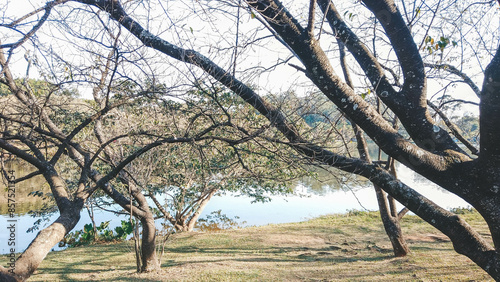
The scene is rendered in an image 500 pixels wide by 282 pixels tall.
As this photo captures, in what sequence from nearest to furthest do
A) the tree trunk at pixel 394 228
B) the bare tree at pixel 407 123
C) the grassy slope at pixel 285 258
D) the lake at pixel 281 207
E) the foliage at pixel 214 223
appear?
the bare tree at pixel 407 123 < the grassy slope at pixel 285 258 < the tree trunk at pixel 394 228 < the foliage at pixel 214 223 < the lake at pixel 281 207

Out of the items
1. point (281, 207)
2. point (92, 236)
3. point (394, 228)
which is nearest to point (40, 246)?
point (394, 228)

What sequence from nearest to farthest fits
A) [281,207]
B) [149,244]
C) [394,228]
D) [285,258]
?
[149,244] < [394,228] < [285,258] < [281,207]

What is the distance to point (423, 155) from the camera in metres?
2.61

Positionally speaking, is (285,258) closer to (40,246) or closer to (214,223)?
(214,223)

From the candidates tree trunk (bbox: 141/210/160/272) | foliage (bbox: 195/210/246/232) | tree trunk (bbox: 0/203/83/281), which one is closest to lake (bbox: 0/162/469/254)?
foliage (bbox: 195/210/246/232)

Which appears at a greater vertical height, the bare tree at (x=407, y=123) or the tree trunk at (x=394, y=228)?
the bare tree at (x=407, y=123)

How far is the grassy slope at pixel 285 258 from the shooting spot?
5535 millimetres

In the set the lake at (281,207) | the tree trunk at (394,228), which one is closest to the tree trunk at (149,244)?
the tree trunk at (394,228)

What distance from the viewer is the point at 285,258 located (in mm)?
7066

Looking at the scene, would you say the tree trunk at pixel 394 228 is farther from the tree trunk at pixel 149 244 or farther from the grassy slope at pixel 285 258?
the tree trunk at pixel 149 244

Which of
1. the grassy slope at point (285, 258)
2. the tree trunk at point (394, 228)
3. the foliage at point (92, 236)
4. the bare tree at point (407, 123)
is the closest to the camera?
the bare tree at point (407, 123)

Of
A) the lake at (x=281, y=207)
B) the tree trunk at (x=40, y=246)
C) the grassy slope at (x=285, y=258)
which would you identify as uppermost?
the lake at (x=281, y=207)

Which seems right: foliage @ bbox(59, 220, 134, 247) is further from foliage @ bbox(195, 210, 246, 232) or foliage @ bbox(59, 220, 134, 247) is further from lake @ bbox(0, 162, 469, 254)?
foliage @ bbox(195, 210, 246, 232)

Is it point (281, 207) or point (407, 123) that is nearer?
point (407, 123)
